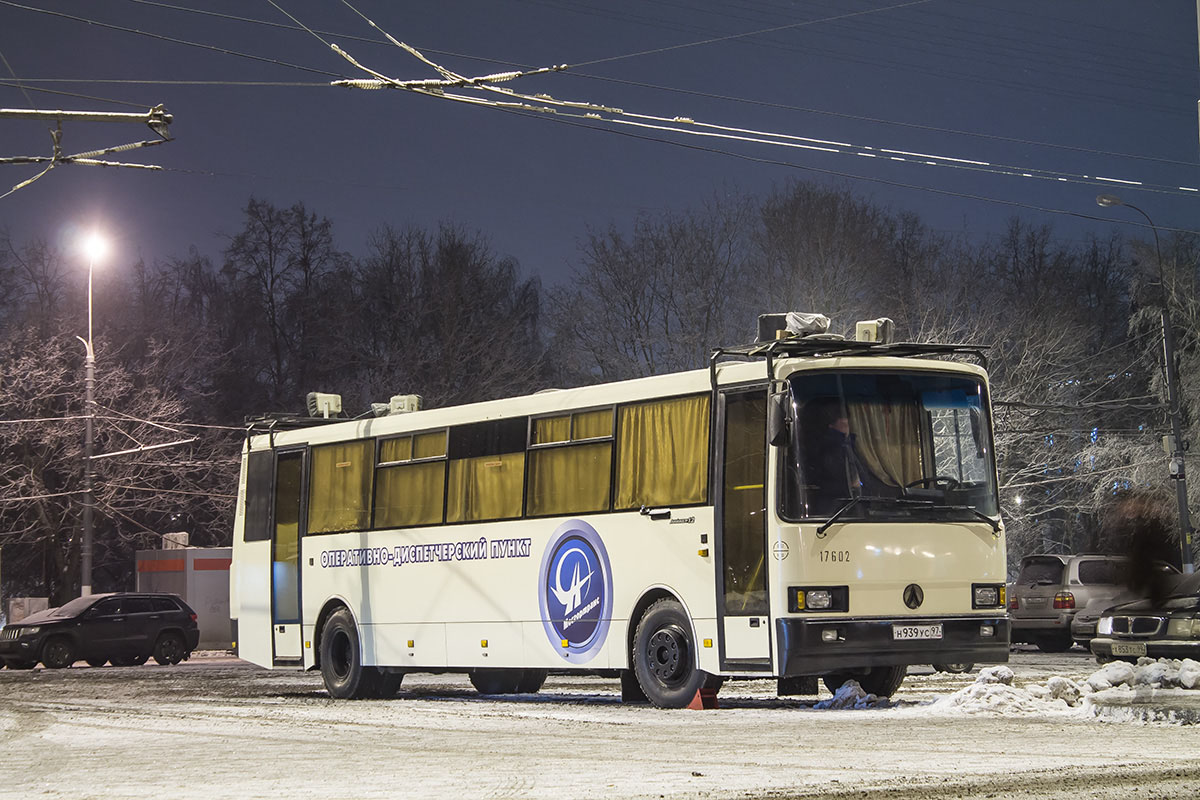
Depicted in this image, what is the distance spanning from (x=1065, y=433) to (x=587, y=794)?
40932 millimetres

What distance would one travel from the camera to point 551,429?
1808 cm

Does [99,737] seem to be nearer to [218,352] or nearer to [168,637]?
[168,637]

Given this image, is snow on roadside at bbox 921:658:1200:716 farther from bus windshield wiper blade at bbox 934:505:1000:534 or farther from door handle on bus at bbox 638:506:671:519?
door handle on bus at bbox 638:506:671:519

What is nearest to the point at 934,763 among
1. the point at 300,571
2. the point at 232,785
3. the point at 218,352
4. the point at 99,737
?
the point at 232,785

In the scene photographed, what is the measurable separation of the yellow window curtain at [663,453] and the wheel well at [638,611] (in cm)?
90

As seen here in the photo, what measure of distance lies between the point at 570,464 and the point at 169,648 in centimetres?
2082

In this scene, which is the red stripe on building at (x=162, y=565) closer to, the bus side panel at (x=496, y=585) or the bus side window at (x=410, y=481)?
the bus side panel at (x=496, y=585)

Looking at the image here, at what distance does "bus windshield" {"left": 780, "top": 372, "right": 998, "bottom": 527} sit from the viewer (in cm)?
1529

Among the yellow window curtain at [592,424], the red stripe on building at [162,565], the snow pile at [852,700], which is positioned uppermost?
the yellow window curtain at [592,424]

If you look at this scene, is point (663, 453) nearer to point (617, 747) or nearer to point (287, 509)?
point (617, 747)

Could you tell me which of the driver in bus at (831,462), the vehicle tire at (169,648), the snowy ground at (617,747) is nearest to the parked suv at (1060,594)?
the snowy ground at (617,747)

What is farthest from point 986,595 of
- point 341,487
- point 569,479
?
point 341,487

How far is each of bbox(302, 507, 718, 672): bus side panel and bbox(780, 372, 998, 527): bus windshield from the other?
1.24 metres

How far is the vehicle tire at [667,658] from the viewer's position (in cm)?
→ 1592
